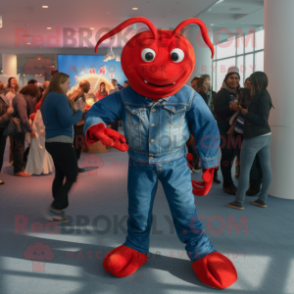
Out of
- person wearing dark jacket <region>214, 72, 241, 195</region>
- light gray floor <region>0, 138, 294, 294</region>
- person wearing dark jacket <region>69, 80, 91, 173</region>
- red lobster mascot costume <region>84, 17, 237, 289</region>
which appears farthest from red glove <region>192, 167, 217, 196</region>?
person wearing dark jacket <region>69, 80, 91, 173</region>

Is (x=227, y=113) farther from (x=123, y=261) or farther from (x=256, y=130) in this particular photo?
(x=123, y=261)

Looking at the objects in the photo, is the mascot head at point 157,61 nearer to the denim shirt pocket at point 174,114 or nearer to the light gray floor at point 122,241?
the denim shirt pocket at point 174,114

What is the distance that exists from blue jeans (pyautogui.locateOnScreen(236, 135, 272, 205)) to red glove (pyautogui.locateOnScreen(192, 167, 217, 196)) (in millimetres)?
1296

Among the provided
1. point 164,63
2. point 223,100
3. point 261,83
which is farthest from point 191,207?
point 223,100

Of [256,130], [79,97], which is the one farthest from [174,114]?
[79,97]

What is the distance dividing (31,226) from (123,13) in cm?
694

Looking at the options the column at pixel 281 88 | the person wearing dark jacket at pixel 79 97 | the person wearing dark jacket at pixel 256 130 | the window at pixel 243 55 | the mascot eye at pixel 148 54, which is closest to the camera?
the mascot eye at pixel 148 54

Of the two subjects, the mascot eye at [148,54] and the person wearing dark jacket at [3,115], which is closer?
the mascot eye at [148,54]

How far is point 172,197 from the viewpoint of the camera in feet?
7.16

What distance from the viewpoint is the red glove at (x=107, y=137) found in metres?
1.92

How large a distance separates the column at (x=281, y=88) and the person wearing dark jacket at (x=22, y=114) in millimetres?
3209

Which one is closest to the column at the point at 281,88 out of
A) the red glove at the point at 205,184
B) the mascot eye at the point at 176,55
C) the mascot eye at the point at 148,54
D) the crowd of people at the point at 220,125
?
the crowd of people at the point at 220,125

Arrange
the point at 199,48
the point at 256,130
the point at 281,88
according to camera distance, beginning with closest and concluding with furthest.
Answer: the point at 256,130
the point at 281,88
the point at 199,48

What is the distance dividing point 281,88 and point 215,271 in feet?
7.91
